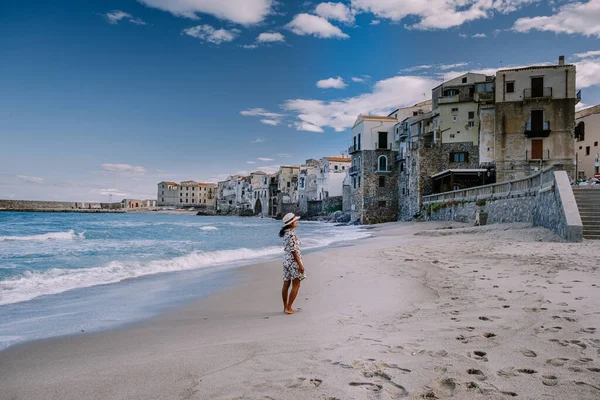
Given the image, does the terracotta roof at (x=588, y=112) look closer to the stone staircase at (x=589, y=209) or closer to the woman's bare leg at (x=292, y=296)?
the stone staircase at (x=589, y=209)

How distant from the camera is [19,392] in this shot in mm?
3379

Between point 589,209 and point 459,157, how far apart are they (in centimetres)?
2677

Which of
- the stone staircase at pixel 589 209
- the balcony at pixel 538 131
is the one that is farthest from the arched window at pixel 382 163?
the stone staircase at pixel 589 209

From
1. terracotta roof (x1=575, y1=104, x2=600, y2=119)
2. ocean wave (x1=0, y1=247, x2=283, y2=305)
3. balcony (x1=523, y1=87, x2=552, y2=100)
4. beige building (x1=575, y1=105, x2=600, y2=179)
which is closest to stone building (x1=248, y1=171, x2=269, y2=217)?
terracotta roof (x1=575, y1=104, x2=600, y2=119)

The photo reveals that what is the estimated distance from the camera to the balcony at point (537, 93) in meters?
33.0

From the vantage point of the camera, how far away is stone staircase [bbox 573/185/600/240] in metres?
11.6

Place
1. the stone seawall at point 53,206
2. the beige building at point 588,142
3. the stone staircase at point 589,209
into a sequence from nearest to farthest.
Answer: the stone staircase at point 589,209 < the beige building at point 588,142 < the stone seawall at point 53,206

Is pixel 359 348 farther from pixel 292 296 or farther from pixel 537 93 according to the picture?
pixel 537 93

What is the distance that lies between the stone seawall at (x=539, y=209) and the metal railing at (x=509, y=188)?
0.18 meters

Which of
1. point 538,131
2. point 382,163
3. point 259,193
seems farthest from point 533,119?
point 259,193

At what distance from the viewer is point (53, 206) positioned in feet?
420

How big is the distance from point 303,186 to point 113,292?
65358mm

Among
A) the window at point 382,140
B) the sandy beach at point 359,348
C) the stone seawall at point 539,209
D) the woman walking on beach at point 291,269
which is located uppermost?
the window at point 382,140

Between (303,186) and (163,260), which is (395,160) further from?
(163,260)
